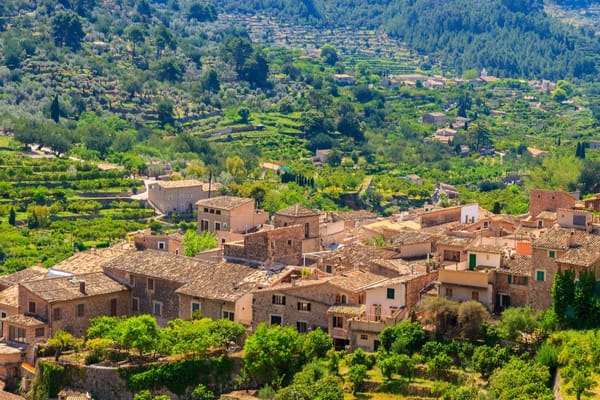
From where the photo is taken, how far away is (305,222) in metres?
47.9

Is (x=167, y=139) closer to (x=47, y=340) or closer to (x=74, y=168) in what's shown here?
(x=74, y=168)

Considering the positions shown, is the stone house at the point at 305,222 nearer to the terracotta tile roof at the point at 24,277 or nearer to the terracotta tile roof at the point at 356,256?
the terracotta tile roof at the point at 356,256

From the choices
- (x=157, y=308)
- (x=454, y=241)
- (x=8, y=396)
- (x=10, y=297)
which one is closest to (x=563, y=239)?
(x=454, y=241)

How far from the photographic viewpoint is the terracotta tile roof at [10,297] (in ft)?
143

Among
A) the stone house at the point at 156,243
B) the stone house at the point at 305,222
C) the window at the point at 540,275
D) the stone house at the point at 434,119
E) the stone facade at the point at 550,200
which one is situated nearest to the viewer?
the window at the point at 540,275

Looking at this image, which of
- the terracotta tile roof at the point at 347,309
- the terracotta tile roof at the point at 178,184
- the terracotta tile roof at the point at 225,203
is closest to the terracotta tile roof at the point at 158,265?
the terracotta tile roof at the point at 347,309

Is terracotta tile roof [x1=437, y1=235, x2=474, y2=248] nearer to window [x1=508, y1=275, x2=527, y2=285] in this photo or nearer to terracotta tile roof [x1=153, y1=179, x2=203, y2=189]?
window [x1=508, y1=275, x2=527, y2=285]

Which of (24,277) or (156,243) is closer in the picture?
(24,277)

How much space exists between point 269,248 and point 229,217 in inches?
322

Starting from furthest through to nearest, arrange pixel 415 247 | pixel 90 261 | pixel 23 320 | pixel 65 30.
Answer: pixel 65 30, pixel 90 261, pixel 415 247, pixel 23 320

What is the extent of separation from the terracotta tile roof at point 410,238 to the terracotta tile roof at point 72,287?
372 inches

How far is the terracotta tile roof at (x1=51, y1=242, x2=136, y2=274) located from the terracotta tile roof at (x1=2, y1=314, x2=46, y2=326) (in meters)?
4.29

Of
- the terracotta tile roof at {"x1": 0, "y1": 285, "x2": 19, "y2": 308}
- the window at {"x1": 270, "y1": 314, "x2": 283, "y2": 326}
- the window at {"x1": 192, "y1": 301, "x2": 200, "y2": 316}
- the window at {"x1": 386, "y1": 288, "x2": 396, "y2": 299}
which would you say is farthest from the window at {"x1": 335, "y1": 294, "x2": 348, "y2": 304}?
the terracotta tile roof at {"x1": 0, "y1": 285, "x2": 19, "y2": 308}

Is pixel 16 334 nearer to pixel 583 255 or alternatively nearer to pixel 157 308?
pixel 157 308
